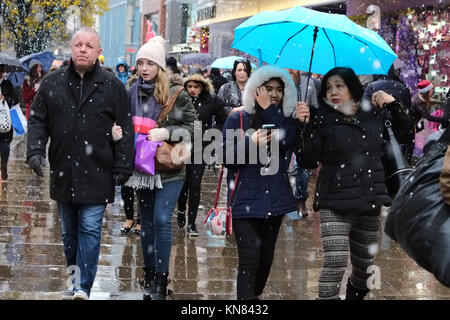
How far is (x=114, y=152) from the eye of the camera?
19.1 feet

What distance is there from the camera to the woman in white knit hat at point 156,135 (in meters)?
6.21

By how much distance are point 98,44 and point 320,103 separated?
1.71 m

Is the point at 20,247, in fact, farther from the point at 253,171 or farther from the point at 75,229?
the point at 253,171

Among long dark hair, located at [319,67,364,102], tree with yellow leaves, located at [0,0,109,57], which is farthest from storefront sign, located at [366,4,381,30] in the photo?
tree with yellow leaves, located at [0,0,109,57]

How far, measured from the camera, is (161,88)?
628cm

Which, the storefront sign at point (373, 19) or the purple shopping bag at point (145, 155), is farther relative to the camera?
the storefront sign at point (373, 19)

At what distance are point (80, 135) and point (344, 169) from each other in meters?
1.90

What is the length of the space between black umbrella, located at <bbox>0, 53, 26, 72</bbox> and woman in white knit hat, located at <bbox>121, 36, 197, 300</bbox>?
6.31 m

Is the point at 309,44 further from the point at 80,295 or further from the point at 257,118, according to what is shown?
the point at 80,295

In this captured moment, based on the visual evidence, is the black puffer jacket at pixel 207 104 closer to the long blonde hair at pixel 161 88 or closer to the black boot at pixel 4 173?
the long blonde hair at pixel 161 88

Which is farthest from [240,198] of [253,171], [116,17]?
[116,17]

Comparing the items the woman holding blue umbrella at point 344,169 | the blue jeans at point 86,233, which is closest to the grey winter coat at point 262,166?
the woman holding blue umbrella at point 344,169

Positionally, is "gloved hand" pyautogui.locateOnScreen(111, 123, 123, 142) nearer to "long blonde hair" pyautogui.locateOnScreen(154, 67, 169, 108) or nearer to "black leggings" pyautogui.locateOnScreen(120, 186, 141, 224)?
"long blonde hair" pyautogui.locateOnScreen(154, 67, 169, 108)

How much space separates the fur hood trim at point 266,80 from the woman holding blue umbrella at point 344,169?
5.3 inches
